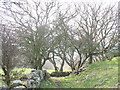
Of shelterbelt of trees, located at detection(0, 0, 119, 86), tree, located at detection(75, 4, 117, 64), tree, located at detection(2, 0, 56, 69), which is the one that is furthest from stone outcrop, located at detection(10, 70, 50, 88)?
tree, located at detection(75, 4, 117, 64)

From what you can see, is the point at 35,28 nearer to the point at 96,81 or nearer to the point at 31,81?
the point at 31,81

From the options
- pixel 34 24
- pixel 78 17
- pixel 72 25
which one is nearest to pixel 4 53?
pixel 34 24

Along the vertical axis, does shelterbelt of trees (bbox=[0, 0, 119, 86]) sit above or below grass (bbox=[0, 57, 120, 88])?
above

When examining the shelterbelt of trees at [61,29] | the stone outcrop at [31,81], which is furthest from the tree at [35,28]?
the stone outcrop at [31,81]

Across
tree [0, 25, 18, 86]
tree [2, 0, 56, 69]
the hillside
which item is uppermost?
tree [2, 0, 56, 69]

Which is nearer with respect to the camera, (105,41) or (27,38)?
(27,38)

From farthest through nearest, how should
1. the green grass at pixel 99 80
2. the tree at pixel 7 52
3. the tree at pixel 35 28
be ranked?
1. the tree at pixel 35 28
2. the tree at pixel 7 52
3. the green grass at pixel 99 80

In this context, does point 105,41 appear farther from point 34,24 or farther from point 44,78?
point 44,78

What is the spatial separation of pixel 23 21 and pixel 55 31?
2.61 meters

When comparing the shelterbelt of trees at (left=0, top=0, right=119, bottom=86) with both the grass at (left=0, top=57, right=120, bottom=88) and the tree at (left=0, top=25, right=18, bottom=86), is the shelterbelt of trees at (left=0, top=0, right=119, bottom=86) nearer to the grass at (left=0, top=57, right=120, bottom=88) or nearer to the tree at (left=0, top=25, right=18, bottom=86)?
the tree at (left=0, top=25, right=18, bottom=86)

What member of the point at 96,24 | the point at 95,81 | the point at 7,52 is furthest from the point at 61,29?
the point at 7,52

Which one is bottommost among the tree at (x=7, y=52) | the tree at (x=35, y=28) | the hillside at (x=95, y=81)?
the hillside at (x=95, y=81)

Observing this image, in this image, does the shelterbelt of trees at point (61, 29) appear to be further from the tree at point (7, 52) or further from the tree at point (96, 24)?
the tree at point (7, 52)

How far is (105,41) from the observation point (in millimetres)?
12914
